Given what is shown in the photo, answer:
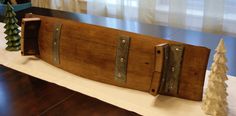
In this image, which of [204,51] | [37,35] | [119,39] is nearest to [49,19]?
[37,35]

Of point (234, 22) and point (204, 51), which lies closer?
point (204, 51)

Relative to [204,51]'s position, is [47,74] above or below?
below

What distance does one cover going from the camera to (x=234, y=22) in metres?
1.65

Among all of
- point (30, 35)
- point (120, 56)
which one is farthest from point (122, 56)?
point (30, 35)

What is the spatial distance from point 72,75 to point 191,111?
1.23 ft

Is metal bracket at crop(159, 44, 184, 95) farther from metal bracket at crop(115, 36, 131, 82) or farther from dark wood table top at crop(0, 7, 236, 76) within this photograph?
dark wood table top at crop(0, 7, 236, 76)

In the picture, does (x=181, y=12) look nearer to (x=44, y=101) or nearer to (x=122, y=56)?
(x=122, y=56)

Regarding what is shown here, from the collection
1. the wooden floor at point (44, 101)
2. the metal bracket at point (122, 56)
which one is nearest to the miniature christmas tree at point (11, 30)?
the wooden floor at point (44, 101)

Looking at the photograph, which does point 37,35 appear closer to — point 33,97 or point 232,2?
point 33,97

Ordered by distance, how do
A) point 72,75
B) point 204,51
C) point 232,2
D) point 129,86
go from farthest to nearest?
point 232,2 < point 72,75 < point 129,86 < point 204,51

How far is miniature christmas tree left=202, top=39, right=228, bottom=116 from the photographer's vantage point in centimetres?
61

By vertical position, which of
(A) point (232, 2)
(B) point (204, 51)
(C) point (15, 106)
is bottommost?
(C) point (15, 106)

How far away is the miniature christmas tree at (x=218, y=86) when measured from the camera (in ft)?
1.99

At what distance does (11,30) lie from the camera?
→ 102 centimetres
